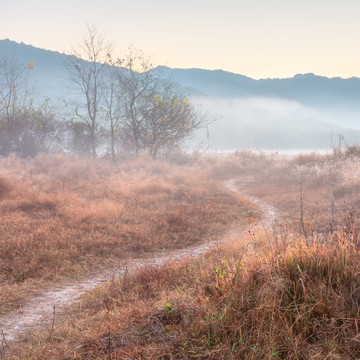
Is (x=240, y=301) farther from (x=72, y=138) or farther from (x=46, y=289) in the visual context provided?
(x=72, y=138)

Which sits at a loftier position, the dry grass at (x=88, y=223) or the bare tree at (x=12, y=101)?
the bare tree at (x=12, y=101)

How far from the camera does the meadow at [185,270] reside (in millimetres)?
2924

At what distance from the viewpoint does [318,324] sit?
9.48 ft

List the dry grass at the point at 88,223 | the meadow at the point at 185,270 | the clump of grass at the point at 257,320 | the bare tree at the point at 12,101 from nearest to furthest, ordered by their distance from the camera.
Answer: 1. the clump of grass at the point at 257,320
2. the meadow at the point at 185,270
3. the dry grass at the point at 88,223
4. the bare tree at the point at 12,101

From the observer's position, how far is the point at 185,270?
6039 mm

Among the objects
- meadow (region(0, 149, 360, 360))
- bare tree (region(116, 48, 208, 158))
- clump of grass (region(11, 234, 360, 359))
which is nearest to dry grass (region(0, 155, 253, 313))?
meadow (region(0, 149, 360, 360))

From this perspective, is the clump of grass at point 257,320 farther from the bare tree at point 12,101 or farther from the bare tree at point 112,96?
the bare tree at point 12,101

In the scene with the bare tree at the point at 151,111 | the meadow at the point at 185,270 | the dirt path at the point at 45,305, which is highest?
the bare tree at the point at 151,111

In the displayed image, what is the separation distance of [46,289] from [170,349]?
13.6 feet

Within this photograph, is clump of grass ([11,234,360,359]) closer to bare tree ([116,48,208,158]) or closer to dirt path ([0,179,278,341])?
dirt path ([0,179,278,341])

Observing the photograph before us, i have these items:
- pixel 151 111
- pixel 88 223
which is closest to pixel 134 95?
pixel 151 111

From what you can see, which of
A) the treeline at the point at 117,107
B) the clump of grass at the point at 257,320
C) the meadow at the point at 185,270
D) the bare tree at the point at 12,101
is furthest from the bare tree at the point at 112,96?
the clump of grass at the point at 257,320

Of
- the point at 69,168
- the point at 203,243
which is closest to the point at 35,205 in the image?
the point at 203,243

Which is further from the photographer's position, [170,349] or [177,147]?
[177,147]
